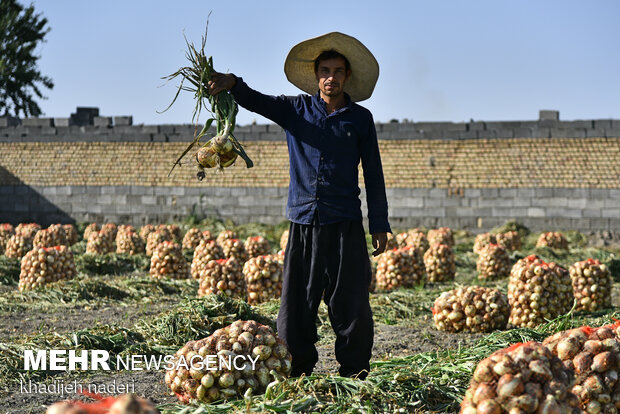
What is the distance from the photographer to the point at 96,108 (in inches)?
974

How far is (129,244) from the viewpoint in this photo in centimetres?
1287

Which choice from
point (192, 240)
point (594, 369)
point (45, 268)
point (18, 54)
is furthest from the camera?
point (18, 54)

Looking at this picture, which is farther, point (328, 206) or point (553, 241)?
point (553, 241)

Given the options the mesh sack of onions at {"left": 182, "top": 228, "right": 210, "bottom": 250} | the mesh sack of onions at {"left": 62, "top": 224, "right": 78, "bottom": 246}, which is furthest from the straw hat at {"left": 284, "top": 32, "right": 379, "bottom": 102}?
the mesh sack of onions at {"left": 62, "top": 224, "right": 78, "bottom": 246}

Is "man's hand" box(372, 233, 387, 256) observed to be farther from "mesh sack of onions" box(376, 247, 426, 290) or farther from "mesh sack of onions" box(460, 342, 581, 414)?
"mesh sack of onions" box(376, 247, 426, 290)

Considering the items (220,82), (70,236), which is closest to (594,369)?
(220,82)

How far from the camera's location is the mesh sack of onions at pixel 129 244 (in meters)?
12.9

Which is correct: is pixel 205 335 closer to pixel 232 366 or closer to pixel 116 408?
pixel 232 366

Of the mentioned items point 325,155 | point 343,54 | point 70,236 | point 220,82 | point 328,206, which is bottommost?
point 70,236

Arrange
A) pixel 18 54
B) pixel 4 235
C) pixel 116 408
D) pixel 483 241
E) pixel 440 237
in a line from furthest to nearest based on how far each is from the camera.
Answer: pixel 18 54
pixel 4 235
pixel 440 237
pixel 483 241
pixel 116 408

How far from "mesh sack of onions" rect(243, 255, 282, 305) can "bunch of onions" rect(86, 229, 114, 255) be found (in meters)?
6.13

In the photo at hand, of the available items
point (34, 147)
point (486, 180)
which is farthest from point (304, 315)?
point (34, 147)

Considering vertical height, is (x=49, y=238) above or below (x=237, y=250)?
below

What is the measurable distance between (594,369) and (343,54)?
2.40 m
